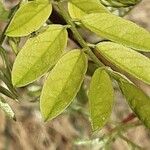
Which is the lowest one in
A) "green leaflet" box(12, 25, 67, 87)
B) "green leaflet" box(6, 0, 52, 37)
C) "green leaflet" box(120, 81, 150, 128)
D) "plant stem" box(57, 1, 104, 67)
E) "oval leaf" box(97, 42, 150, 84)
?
"green leaflet" box(120, 81, 150, 128)

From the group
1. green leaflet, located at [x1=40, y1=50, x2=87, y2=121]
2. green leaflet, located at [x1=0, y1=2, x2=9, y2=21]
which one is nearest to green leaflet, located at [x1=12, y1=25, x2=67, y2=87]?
green leaflet, located at [x1=40, y1=50, x2=87, y2=121]

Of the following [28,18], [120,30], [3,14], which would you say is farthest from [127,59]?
[3,14]

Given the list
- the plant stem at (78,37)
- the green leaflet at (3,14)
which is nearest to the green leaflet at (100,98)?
the plant stem at (78,37)

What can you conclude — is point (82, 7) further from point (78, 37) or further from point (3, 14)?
point (3, 14)

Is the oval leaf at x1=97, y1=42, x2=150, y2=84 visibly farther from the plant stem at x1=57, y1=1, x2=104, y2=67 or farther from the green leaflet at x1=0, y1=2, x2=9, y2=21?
the green leaflet at x1=0, y1=2, x2=9, y2=21

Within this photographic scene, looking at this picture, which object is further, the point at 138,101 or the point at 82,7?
the point at 82,7

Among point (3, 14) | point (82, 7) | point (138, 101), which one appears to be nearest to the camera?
point (138, 101)

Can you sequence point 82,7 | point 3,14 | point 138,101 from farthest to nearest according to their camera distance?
point 3,14
point 82,7
point 138,101
